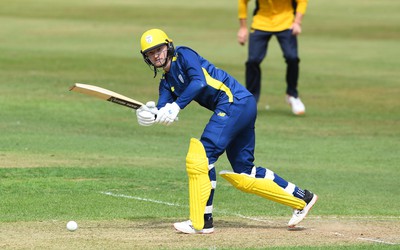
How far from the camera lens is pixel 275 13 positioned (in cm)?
2003

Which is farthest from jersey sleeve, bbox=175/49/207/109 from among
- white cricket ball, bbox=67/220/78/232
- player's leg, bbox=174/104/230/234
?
white cricket ball, bbox=67/220/78/232

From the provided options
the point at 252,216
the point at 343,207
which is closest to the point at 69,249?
the point at 252,216

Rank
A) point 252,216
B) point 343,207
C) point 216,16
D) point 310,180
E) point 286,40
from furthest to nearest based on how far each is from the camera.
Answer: point 216,16 < point 286,40 < point 310,180 < point 343,207 < point 252,216

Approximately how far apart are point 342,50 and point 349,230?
22.8 m

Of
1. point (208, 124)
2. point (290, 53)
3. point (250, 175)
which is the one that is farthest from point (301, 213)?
point (290, 53)

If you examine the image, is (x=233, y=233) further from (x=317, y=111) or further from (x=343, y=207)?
(x=317, y=111)

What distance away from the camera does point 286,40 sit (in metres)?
20.0

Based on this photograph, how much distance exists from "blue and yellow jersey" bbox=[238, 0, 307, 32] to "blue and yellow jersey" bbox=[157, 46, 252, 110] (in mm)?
9872

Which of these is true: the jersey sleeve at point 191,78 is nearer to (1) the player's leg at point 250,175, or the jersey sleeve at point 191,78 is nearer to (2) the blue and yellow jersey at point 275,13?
(1) the player's leg at point 250,175

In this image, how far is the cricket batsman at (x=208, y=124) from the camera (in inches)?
380

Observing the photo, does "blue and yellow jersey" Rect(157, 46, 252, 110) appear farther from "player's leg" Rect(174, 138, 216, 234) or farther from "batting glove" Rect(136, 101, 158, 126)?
"player's leg" Rect(174, 138, 216, 234)

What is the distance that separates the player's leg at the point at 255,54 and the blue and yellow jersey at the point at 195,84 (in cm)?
986

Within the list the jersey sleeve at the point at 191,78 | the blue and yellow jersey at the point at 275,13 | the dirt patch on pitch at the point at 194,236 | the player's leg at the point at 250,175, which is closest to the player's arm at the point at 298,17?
the blue and yellow jersey at the point at 275,13

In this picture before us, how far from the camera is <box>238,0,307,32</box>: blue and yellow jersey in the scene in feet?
65.3
